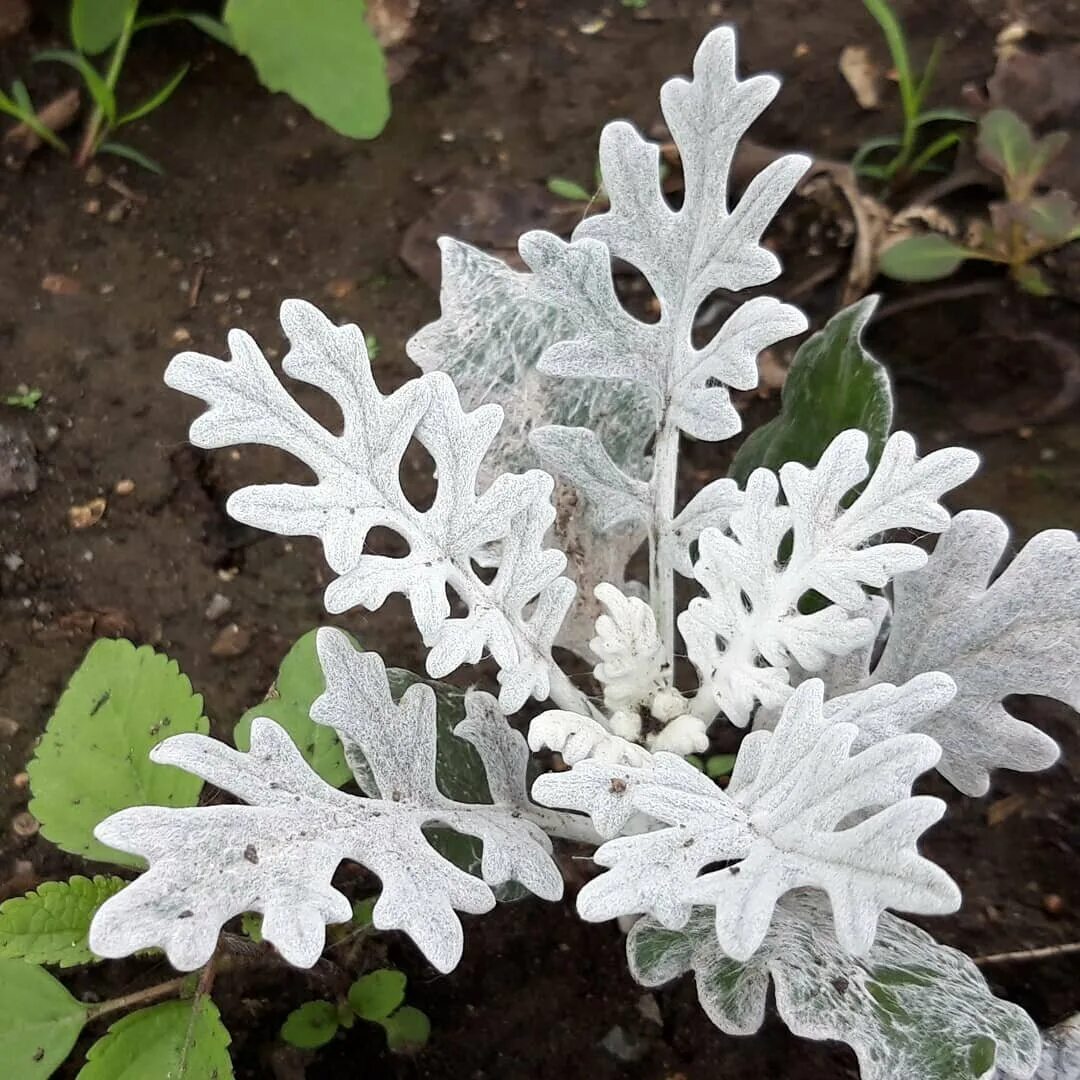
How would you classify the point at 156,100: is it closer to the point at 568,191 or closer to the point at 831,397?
the point at 568,191

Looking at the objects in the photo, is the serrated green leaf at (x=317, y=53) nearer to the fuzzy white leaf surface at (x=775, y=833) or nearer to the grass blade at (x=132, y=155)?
the grass blade at (x=132, y=155)

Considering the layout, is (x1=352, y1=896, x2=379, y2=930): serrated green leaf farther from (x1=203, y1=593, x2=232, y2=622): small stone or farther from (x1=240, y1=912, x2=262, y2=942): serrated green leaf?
(x1=203, y1=593, x2=232, y2=622): small stone

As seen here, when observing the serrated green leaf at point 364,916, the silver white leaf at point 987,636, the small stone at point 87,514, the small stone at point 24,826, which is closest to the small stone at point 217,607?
the small stone at point 87,514

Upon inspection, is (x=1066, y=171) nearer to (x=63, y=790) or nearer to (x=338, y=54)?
(x=338, y=54)

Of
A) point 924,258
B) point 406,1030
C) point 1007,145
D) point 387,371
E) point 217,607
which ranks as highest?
point 1007,145

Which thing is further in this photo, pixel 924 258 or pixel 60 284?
pixel 60 284

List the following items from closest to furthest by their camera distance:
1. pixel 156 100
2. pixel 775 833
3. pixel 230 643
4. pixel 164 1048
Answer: pixel 775 833 → pixel 164 1048 → pixel 230 643 → pixel 156 100

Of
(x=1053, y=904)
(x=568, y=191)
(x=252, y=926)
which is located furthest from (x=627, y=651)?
(x=568, y=191)
